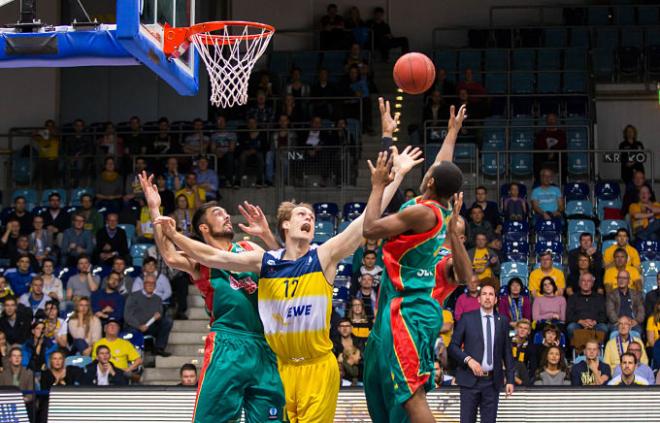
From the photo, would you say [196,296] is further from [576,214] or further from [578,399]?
[578,399]

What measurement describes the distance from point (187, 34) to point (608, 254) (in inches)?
360

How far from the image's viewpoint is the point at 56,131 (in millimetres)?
23312

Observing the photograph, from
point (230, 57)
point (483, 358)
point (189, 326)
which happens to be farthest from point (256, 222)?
point (189, 326)

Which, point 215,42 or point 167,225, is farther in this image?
point 215,42

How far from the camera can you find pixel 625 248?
59.2ft

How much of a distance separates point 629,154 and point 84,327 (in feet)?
33.5

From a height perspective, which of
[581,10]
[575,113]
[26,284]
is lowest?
[26,284]

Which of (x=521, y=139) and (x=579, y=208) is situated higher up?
(x=521, y=139)

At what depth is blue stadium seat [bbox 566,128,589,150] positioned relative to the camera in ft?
70.8

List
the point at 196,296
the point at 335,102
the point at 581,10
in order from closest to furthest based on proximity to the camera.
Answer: the point at 196,296, the point at 335,102, the point at 581,10

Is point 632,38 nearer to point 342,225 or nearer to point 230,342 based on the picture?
point 342,225

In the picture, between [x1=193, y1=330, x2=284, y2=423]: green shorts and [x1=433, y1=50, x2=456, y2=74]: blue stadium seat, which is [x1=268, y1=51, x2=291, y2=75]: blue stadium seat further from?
[x1=193, y1=330, x2=284, y2=423]: green shorts

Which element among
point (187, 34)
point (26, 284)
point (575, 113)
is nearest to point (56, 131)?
point (26, 284)

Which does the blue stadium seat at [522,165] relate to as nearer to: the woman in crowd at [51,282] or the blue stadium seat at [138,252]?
the blue stadium seat at [138,252]
